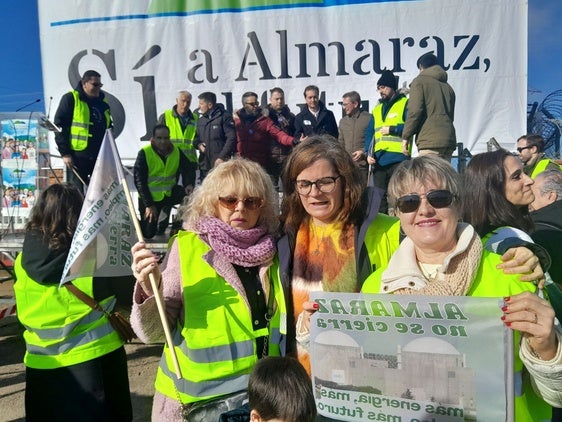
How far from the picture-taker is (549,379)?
1399mm

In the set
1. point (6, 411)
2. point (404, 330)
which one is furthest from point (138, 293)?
point (6, 411)

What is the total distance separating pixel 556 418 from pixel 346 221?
1.52 m

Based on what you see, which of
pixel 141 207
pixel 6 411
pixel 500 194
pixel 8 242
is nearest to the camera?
pixel 500 194

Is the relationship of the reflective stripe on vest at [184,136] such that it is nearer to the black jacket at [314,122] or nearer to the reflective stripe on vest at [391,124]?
the black jacket at [314,122]

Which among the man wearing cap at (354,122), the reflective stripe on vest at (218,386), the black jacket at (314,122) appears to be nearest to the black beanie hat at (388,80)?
the man wearing cap at (354,122)

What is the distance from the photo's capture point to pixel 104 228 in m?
2.15

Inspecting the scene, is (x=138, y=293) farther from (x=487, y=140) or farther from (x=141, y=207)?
(x=487, y=140)

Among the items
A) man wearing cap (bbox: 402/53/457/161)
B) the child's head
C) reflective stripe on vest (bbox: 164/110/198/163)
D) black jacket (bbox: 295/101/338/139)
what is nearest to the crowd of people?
the child's head

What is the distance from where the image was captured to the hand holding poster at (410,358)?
4.75 feet

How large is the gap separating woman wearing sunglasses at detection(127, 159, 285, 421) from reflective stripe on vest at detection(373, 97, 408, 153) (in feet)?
14.9

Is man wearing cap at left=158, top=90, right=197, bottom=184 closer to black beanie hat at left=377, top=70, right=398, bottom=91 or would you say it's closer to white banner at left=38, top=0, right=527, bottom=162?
white banner at left=38, top=0, right=527, bottom=162

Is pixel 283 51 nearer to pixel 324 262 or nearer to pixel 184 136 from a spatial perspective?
pixel 184 136

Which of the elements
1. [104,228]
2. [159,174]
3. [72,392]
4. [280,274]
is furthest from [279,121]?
[280,274]

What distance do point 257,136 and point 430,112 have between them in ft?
8.14
